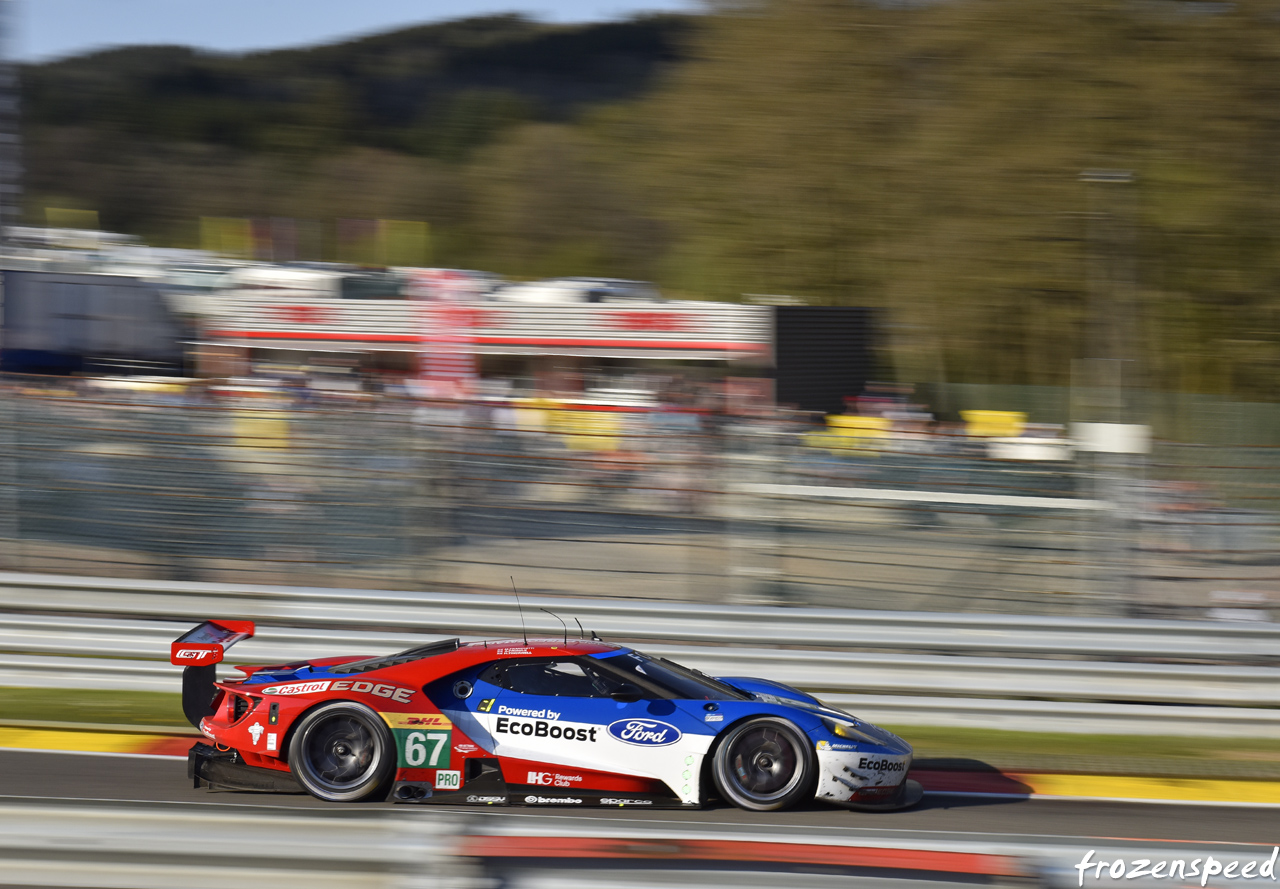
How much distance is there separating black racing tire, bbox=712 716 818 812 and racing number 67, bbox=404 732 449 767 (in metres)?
1.43

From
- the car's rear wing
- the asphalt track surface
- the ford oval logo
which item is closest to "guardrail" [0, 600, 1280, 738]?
the asphalt track surface

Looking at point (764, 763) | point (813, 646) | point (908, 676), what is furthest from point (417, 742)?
point (908, 676)

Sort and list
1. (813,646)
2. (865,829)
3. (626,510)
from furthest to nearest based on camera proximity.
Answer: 1. (626,510)
2. (813,646)
3. (865,829)

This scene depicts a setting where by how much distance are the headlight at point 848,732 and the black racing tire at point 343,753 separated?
7.52 ft

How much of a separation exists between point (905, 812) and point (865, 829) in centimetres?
195

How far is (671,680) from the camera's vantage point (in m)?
6.61

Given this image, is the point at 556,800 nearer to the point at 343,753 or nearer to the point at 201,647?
the point at 343,753

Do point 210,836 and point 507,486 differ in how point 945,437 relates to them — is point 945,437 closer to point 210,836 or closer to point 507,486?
point 507,486

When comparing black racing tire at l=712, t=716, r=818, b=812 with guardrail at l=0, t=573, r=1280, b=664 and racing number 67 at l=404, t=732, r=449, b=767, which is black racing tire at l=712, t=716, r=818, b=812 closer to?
racing number 67 at l=404, t=732, r=449, b=767

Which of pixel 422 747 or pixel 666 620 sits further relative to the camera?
pixel 666 620

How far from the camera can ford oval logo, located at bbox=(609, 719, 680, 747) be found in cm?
629

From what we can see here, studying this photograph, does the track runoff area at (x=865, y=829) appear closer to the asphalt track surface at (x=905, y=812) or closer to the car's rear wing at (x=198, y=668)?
the asphalt track surface at (x=905, y=812)

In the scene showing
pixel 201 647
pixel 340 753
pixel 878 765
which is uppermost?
pixel 201 647

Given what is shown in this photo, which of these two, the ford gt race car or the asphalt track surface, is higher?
the ford gt race car
